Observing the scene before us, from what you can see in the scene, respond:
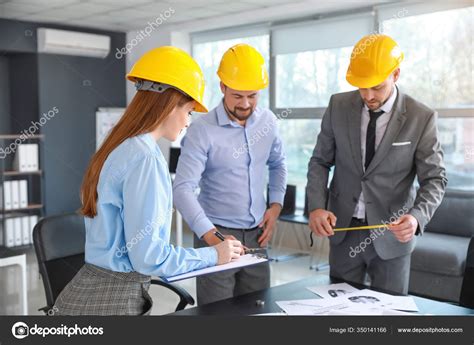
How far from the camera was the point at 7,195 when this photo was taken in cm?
474

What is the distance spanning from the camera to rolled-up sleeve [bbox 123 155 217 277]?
1.04 meters

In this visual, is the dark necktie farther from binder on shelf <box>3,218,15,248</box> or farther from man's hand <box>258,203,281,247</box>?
binder on shelf <box>3,218,15,248</box>

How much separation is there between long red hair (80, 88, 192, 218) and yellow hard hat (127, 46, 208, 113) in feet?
0.08

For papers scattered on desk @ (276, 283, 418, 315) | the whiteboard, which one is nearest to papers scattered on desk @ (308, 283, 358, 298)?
papers scattered on desk @ (276, 283, 418, 315)

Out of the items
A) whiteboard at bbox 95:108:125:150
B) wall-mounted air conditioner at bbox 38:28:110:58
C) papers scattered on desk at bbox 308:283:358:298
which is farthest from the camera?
whiteboard at bbox 95:108:125:150

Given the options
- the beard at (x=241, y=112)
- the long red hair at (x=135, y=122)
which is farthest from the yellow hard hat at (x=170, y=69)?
the beard at (x=241, y=112)

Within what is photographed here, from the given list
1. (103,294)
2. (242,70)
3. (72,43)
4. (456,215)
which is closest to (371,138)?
(242,70)

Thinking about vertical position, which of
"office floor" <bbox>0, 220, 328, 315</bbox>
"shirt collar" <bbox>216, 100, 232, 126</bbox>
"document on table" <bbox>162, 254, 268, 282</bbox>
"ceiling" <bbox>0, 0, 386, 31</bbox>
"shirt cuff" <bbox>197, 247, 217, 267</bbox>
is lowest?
"office floor" <bbox>0, 220, 328, 315</bbox>

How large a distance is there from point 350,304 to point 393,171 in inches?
19.4

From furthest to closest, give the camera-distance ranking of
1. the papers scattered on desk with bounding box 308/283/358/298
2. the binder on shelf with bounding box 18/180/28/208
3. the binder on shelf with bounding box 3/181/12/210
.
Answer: the binder on shelf with bounding box 18/180/28/208 → the binder on shelf with bounding box 3/181/12/210 → the papers scattered on desk with bounding box 308/283/358/298

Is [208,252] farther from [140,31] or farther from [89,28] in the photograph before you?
[89,28]

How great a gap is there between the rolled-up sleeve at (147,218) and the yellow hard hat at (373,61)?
697mm

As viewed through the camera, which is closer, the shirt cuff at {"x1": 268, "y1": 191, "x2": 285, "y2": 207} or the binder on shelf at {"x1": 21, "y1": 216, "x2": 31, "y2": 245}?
the shirt cuff at {"x1": 268, "y1": 191, "x2": 285, "y2": 207}

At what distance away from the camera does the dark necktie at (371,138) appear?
1.60m
